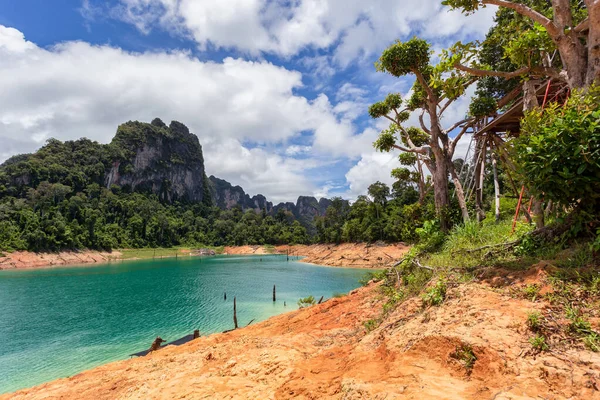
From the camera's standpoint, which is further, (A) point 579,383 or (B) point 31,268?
(B) point 31,268

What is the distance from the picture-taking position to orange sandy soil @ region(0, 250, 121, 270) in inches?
2231

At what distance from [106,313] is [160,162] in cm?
13305

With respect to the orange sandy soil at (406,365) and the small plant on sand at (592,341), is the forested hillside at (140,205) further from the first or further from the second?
the small plant on sand at (592,341)

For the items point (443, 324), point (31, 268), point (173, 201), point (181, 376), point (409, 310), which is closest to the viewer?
point (443, 324)

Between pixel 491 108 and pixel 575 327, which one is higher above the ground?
pixel 491 108

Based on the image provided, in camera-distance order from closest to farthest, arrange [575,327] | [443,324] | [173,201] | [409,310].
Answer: [575,327] → [443,324] → [409,310] → [173,201]

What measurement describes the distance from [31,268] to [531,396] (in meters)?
77.4

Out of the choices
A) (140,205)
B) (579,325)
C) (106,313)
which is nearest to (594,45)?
(579,325)

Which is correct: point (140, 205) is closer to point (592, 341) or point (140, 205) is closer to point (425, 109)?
point (425, 109)

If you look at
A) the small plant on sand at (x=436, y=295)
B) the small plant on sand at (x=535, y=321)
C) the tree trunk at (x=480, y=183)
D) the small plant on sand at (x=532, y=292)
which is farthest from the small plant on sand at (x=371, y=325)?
the tree trunk at (x=480, y=183)

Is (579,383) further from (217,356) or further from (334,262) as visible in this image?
(334,262)

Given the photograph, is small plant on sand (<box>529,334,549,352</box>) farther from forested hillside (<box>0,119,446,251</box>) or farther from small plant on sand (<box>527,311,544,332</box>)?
forested hillside (<box>0,119,446,251</box>)

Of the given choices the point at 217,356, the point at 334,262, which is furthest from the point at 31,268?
the point at 217,356

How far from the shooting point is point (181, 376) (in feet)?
21.3
